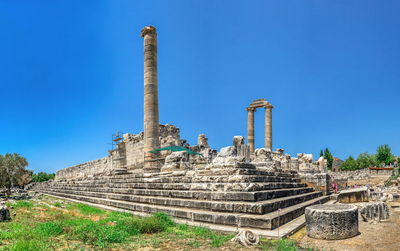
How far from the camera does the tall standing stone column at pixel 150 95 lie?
15.8m

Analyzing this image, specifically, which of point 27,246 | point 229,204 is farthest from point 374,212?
point 27,246

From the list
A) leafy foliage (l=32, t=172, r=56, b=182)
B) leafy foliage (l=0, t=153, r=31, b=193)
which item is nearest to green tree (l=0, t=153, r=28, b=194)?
leafy foliage (l=0, t=153, r=31, b=193)

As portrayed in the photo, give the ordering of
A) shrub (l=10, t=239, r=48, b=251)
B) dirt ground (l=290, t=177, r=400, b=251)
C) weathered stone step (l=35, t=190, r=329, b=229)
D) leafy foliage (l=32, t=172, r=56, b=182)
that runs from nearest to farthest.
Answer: shrub (l=10, t=239, r=48, b=251) < dirt ground (l=290, t=177, r=400, b=251) < weathered stone step (l=35, t=190, r=329, b=229) < leafy foliage (l=32, t=172, r=56, b=182)

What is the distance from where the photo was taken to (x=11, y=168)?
19.6 metres

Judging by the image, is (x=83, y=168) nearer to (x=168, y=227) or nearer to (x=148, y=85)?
(x=148, y=85)

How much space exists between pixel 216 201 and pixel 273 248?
2.63 metres

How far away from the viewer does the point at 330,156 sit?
6412 cm

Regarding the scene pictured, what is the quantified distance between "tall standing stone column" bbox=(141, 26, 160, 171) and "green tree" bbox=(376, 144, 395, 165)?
6050 cm

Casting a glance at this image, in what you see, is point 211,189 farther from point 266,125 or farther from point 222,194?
point 266,125

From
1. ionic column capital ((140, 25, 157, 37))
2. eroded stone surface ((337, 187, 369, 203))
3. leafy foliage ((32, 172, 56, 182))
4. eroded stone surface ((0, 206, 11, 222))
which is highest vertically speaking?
ionic column capital ((140, 25, 157, 37))

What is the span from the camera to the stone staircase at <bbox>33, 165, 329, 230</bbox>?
18.0 ft

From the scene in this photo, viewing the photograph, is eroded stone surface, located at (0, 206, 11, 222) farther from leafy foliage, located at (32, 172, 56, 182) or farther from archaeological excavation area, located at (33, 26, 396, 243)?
leafy foliage, located at (32, 172, 56, 182)

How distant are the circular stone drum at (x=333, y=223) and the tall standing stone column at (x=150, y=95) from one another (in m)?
11.7

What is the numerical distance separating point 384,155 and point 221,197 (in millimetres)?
65336
